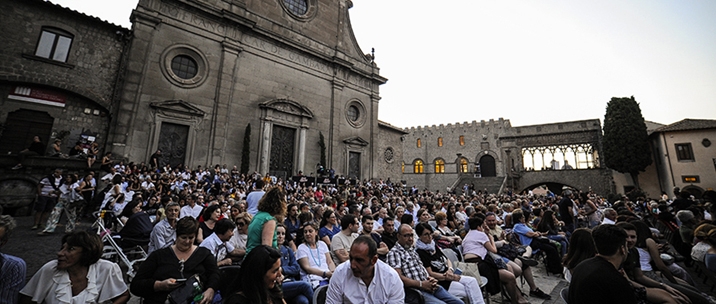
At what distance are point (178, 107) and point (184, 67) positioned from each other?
2406 mm

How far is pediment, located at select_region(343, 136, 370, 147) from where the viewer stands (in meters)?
20.2

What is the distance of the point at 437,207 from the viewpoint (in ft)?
33.6

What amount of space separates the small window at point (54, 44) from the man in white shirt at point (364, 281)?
16.5m

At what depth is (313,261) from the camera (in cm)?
401

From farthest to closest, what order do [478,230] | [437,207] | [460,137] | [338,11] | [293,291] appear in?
[460,137], [338,11], [437,207], [478,230], [293,291]

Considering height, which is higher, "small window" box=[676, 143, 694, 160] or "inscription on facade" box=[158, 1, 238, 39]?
"inscription on facade" box=[158, 1, 238, 39]

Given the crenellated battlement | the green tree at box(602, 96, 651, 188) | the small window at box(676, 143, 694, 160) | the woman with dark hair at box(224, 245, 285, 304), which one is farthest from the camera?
the crenellated battlement

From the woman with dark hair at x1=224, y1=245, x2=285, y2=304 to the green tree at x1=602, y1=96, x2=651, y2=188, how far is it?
3033 centimetres

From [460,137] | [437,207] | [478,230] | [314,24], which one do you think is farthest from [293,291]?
[460,137]

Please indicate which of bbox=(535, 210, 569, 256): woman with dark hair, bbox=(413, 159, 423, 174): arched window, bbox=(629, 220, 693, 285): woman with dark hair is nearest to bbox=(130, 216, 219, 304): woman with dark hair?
bbox=(629, 220, 693, 285): woman with dark hair

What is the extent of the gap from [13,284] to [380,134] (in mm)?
23881

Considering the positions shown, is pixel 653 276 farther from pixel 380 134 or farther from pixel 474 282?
pixel 380 134

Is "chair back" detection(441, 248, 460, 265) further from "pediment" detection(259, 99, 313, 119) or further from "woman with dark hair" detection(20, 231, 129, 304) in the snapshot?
"pediment" detection(259, 99, 313, 119)

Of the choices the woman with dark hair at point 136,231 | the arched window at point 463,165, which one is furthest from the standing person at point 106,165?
the arched window at point 463,165
